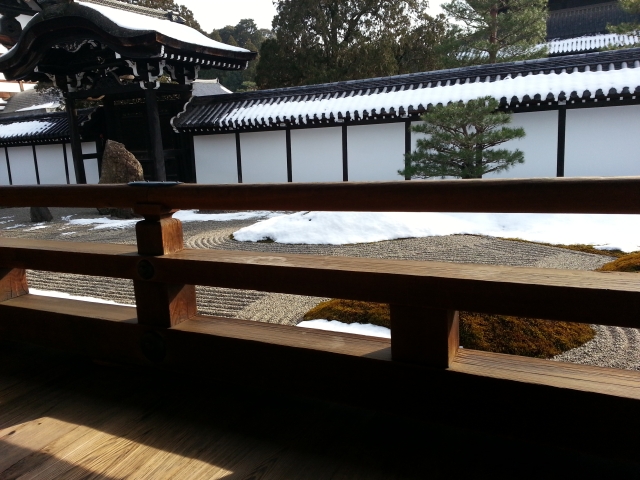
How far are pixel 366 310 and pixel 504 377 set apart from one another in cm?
243

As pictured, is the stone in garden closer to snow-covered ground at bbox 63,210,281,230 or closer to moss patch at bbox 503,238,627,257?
snow-covered ground at bbox 63,210,281,230

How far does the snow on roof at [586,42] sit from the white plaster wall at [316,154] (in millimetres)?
14739

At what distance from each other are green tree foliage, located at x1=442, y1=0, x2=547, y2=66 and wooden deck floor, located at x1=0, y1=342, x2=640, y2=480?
Result: 16.9 m

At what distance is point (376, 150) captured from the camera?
1242 cm

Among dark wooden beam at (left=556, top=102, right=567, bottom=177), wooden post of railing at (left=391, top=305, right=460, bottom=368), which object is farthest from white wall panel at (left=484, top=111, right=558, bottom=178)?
wooden post of railing at (left=391, top=305, right=460, bottom=368)

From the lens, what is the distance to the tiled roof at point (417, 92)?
10.3m

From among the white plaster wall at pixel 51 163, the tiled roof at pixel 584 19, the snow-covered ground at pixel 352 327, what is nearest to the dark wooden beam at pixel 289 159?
the white plaster wall at pixel 51 163

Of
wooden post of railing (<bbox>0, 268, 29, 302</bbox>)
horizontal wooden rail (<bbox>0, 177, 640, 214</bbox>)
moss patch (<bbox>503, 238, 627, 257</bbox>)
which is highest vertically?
horizontal wooden rail (<bbox>0, 177, 640, 214</bbox>)

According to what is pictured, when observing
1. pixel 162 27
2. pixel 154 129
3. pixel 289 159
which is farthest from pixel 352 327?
pixel 162 27

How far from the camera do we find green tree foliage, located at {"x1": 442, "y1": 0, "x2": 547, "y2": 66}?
16781 millimetres

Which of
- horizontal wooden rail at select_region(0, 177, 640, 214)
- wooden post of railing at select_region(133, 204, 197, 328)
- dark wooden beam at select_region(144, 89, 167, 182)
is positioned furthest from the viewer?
dark wooden beam at select_region(144, 89, 167, 182)

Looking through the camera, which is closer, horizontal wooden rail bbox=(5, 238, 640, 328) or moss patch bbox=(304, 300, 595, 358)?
horizontal wooden rail bbox=(5, 238, 640, 328)

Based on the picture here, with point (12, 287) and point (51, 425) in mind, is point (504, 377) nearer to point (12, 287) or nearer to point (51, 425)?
point (51, 425)

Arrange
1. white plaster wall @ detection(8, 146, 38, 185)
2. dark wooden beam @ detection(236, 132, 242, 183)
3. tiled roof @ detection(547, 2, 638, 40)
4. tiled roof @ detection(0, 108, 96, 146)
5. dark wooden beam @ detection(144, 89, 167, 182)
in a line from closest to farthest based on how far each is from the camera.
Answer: dark wooden beam @ detection(144, 89, 167, 182) < dark wooden beam @ detection(236, 132, 242, 183) < tiled roof @ detection(0, 108, 96, 146) < white plaster wall @ detection(8, 146, 38, 185) < tiled roof @ detection(547, 2, 638, 40)
